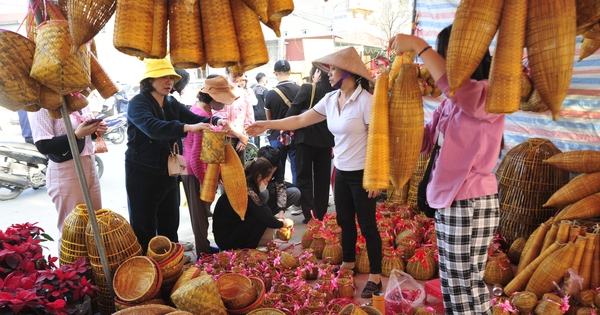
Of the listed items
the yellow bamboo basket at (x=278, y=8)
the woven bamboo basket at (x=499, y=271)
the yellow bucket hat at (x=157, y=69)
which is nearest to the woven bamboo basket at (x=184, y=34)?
the yellow bamboo basket at (x=278, y=8)

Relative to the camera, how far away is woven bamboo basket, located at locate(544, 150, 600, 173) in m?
2.92

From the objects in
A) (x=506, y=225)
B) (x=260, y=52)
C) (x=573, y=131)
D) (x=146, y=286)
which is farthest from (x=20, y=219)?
(x=573, y=131)

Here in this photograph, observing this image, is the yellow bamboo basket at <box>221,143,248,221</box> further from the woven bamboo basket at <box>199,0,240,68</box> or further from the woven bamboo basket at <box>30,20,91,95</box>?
the woven bamboo basket at <box>199,0,240,68</box>

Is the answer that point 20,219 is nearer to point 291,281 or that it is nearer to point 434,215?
point 291,281

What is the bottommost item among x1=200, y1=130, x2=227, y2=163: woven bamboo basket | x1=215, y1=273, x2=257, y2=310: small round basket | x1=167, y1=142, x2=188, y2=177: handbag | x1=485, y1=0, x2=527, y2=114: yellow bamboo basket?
x1=215, y1=273, x2=257, y2=310: small round basket

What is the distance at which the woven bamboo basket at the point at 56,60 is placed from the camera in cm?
129

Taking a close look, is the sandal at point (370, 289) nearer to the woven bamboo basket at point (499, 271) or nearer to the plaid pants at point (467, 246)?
the woven bamboo basket at point (499, 271)

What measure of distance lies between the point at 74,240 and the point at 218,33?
1.39 metres

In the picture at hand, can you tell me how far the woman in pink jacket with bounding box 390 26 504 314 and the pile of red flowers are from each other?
5.44 feet

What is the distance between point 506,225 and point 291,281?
2.04m

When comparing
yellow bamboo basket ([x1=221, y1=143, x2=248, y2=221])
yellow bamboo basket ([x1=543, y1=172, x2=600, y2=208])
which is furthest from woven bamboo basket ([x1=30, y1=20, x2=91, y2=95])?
yellow bamboo basket ([x1=543, y1=172, x2=600, y2=208])

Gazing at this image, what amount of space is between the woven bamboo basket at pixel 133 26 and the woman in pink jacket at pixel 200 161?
96.5 inches

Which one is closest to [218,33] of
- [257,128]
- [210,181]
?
[257,128]

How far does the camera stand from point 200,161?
11.9ft
